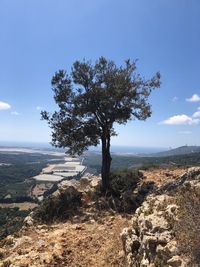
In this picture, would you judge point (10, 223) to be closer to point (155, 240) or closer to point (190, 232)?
point (155, 240)

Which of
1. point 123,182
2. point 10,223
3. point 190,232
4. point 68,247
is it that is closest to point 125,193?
point 123,182

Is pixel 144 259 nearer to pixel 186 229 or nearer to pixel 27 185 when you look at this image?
pixel 186 229

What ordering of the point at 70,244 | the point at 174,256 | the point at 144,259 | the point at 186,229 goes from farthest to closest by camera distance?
the point at 70,244 < the point at 144,259 < the point at 186,229 < the point at 174,256

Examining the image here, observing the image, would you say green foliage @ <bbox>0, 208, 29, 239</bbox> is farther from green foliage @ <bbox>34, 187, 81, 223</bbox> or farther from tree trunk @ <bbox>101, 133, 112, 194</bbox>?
tree trunk @ <bbox>101, 133, 112, 194</bbox>

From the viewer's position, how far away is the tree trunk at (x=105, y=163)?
1987 centimetres

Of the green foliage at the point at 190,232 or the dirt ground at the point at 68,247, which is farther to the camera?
the dirt ground at the point at 68,247

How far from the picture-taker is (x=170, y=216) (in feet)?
28.0

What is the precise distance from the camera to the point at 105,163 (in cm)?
2055

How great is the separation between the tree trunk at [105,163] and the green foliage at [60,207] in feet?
7.10

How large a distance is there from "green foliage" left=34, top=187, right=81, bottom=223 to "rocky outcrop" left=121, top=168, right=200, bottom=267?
23.2 ft

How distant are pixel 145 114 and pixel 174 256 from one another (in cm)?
1567

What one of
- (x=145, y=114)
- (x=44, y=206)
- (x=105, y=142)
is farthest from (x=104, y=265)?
(x=145, y=114)

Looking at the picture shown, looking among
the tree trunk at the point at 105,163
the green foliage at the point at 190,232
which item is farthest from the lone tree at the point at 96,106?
the green foliage at the point at 190,232

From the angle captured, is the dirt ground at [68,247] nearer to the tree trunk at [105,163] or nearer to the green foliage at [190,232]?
the green foliage at [190,232]
